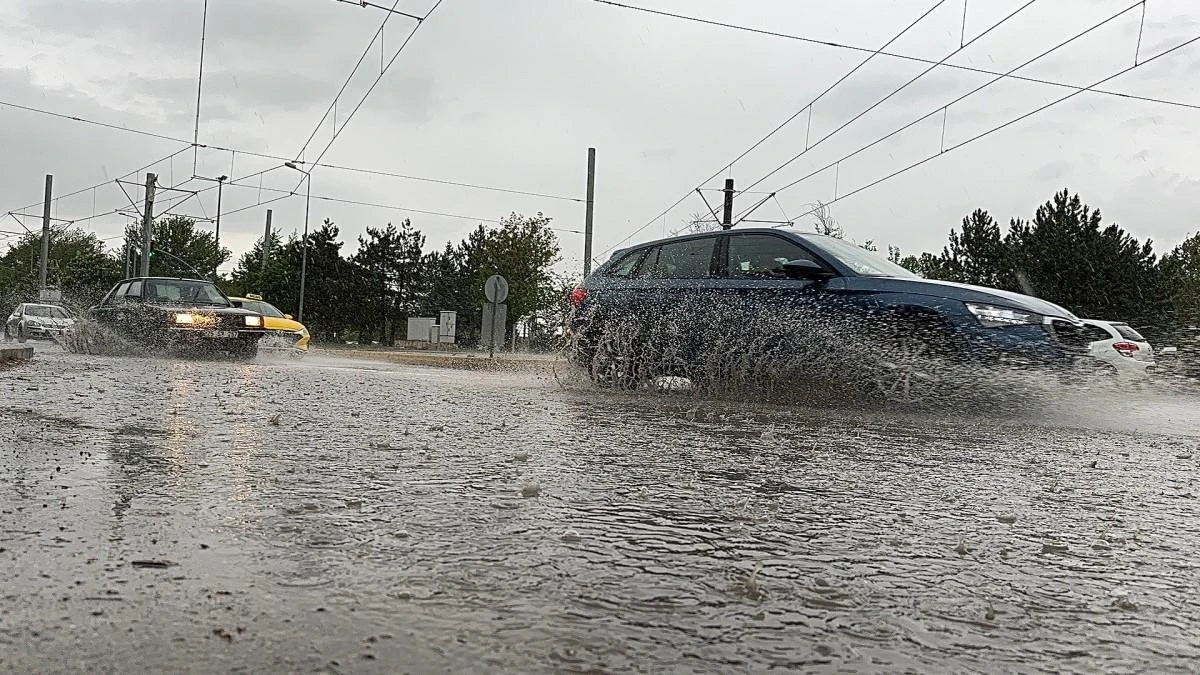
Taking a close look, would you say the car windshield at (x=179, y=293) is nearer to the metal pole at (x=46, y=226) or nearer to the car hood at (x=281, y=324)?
the car hood at (x=281, y=324)

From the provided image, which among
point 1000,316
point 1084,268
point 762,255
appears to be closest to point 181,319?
point 762,255

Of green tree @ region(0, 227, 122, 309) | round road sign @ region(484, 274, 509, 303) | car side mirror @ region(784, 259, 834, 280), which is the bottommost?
car side mirror @ region(784, 259, 834, 280)

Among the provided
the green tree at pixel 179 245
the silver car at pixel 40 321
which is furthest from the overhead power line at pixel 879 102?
the green tree at pixel 179 245

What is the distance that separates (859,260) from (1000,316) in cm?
131

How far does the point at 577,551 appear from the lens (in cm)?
289

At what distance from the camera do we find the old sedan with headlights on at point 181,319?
16125 millimetres

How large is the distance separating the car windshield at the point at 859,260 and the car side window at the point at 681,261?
3.25 feet

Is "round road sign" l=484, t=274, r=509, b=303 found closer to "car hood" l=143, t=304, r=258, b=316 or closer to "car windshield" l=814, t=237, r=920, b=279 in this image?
"car hood" l=143, t=304, r=258, b=316

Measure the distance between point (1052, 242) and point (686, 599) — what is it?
147 feet

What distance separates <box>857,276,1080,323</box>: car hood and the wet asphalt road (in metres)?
1.72

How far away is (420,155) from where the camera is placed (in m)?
39.5

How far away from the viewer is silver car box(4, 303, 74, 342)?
87.9ft

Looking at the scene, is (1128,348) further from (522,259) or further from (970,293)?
(522,259)

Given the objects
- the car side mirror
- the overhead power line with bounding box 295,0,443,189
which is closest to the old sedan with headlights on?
the overhead power line with bounding box 295,0,443,189
